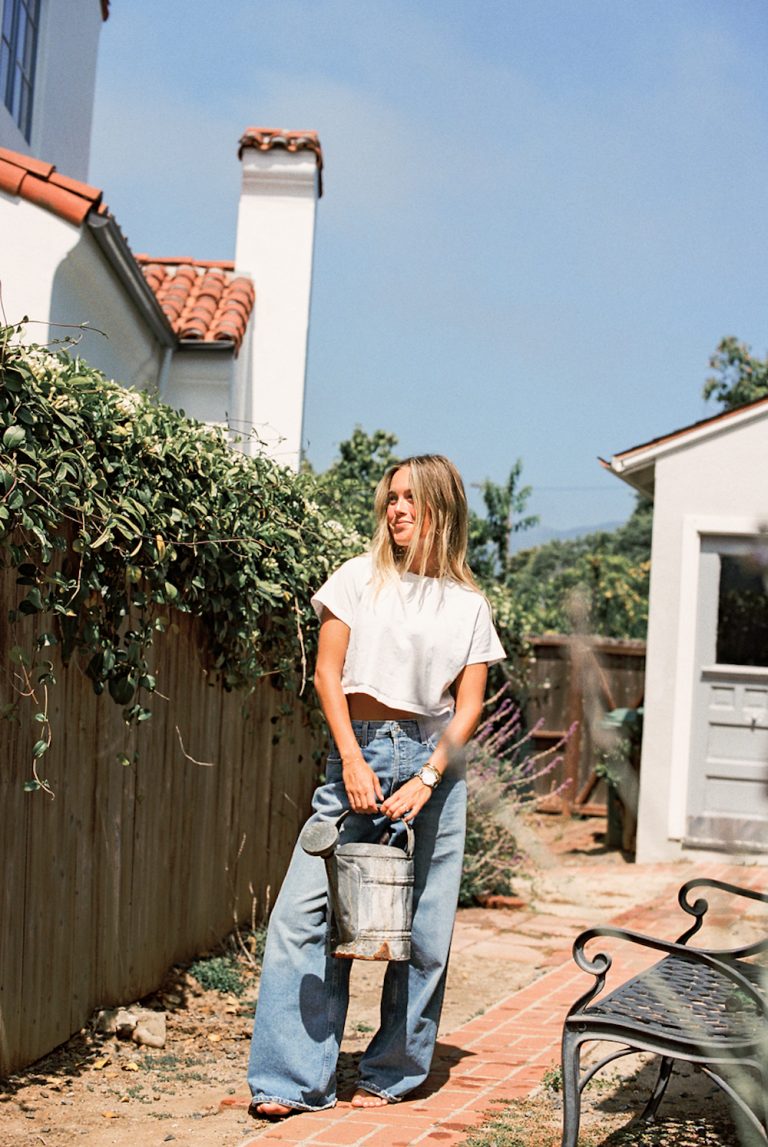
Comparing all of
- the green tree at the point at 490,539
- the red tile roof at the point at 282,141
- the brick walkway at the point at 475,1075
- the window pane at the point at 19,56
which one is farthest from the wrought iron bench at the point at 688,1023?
the red tile roof at the point at 282,141

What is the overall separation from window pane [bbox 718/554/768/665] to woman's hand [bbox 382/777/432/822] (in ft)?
22.4

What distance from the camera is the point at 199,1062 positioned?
4.22 meters

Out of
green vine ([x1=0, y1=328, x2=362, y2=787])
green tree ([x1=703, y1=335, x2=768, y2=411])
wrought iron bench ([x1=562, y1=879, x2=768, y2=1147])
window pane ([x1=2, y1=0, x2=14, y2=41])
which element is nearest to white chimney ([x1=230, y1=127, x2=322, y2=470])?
window pane ([x1=2, y1=0, x2=14, y2=41])

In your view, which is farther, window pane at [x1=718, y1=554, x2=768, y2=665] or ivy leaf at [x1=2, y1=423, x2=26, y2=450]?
window pane at [x1=718, y1=554, x2=768, y2=665]

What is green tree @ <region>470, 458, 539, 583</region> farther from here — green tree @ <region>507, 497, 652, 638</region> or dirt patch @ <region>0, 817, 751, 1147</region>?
green tree @ <region>507, 497, 652, 638</region>

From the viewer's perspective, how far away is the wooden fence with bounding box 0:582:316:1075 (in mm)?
3670

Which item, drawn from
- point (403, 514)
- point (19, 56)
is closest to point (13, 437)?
point (403, 514)

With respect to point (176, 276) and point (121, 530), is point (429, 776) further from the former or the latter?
point (176, 276)

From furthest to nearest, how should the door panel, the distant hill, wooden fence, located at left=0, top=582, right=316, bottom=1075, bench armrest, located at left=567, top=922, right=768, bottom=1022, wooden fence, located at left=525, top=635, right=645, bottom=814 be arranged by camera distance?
1. wooden fence, located at left=525, top=635, right=645, bottom=814
2. the door panel
3. wooden fence, located at left=0, top=582, right=316, bottom=1075
4. bench armrest, located at left=567, top=922, right=768, bottom=1022
5. the distant hill

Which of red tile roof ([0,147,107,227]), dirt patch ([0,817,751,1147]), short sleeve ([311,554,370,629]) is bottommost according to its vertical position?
dirt patch ([0,817,751,1147])

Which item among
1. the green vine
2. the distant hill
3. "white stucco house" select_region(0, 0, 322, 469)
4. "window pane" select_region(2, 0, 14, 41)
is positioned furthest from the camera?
"window pane" select_region(2, 0, 14, 41)

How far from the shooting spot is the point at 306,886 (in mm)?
3518

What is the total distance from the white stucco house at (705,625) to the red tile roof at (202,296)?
11.8 feet

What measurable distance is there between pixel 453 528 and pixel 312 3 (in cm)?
175
